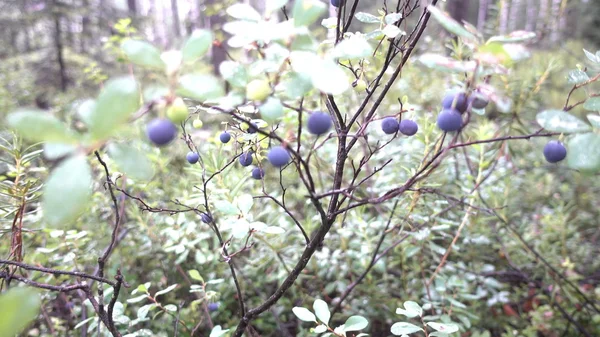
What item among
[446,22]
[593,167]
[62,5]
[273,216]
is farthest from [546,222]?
[62,5]

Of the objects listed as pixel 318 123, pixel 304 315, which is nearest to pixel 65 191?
pixel 318 123

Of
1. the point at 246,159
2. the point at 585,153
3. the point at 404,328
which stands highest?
the point at 585,153

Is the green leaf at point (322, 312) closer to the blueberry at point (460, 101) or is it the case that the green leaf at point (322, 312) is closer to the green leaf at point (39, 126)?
Result: the blueberry at point (460, 101)

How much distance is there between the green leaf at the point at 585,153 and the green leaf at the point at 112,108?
55cm

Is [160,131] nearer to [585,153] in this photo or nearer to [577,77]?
[585,153]

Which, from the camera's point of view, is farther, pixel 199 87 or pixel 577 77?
pixel 577 77

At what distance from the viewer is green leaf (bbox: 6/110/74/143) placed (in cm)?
40

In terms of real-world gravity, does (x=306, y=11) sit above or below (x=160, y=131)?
above

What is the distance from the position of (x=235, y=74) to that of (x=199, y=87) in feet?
0.32

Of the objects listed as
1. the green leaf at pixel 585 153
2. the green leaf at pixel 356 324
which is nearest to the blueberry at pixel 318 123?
the green leaf at pixel 585 153

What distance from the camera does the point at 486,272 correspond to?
1585 millimetres

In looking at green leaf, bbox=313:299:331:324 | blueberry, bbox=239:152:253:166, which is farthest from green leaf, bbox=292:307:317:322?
blueberry, bbox=239:152:253:166

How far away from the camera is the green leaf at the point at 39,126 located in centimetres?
40

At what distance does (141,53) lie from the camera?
0.46m
